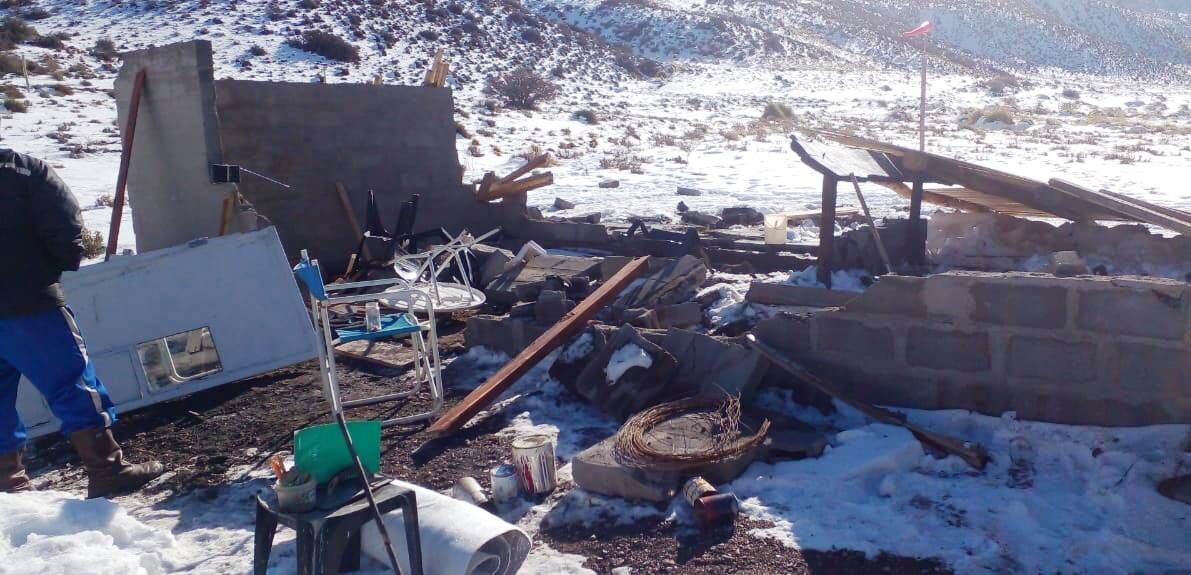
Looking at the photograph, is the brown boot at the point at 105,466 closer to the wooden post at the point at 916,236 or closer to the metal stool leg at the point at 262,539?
the metal stool leg at the point at 262,539

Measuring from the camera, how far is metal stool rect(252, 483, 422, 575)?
3.23 m

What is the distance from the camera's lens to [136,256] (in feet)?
19.0

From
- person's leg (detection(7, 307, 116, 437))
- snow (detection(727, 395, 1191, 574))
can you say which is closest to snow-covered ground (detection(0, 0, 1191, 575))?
snow (detection(727, 395, 1191, 574))

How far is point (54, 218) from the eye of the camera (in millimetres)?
4199

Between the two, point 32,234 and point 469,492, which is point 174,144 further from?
point 469,492

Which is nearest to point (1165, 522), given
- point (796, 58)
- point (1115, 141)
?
point (1115, 141)

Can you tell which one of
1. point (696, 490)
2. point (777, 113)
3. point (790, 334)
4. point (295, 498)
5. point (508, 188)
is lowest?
point (777, 113)

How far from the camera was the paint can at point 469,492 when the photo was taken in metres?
4.37

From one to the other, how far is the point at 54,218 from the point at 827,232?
573cm

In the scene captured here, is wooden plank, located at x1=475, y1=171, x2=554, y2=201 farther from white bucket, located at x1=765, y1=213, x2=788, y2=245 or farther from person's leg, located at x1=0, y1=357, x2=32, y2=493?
person's leg, located at x1=0, y1=357, x2=32, y2=493

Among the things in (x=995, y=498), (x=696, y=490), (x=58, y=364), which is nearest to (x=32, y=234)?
(x=58, y=364)

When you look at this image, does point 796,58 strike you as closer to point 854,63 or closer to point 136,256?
point 854,63

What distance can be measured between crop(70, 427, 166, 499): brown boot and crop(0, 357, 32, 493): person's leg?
0.28 m

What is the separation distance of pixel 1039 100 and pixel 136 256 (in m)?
43.9
